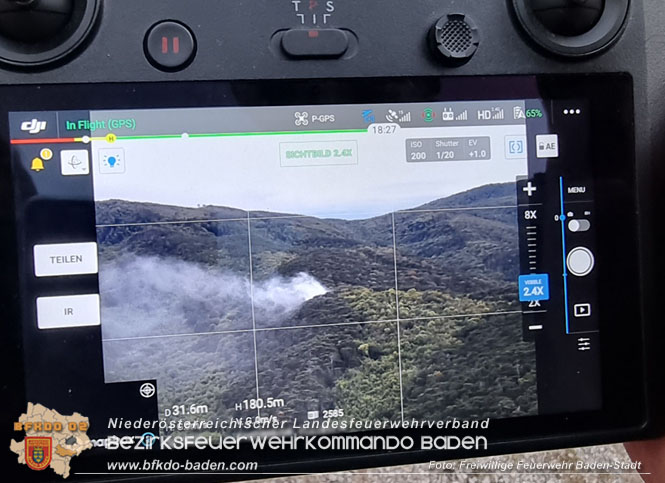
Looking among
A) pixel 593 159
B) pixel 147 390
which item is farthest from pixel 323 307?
pixel 593 159

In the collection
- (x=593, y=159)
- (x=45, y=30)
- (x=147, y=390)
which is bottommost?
(x=147, y=390)

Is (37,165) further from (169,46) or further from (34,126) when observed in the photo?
(169,46)

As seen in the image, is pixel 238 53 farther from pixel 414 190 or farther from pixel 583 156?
pixel 583 156

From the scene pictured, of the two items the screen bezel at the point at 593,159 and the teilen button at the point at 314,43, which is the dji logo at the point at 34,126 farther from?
the teilen button at the point at 314,43

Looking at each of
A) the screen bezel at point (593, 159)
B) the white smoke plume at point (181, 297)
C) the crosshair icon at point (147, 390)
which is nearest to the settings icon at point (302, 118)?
the screen bezel at point (593, 159)

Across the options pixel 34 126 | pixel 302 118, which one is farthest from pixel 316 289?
pixel 34 126

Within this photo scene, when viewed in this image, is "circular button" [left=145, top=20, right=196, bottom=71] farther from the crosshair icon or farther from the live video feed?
the crosshair icon

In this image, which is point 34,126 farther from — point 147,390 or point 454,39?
point 454,39
